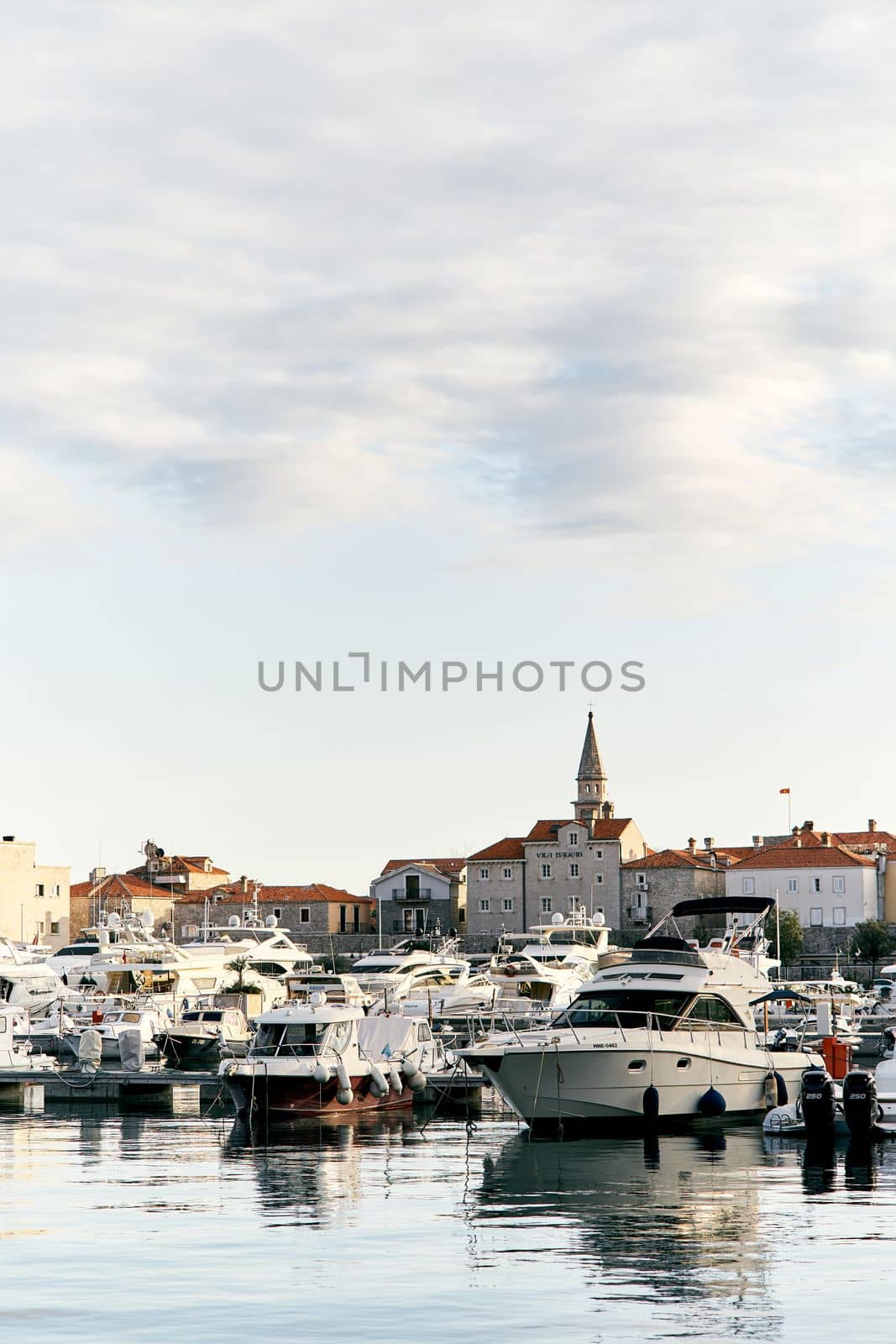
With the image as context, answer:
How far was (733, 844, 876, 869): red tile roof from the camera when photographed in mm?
112562

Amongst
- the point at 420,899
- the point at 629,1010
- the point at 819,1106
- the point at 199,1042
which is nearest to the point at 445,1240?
the point at 819,1106

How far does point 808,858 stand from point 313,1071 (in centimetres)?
8256

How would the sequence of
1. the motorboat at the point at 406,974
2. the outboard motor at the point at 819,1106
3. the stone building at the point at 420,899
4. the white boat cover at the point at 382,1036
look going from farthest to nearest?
the stone building at the point at 420,899 < the motorboat at the point at 406,974 < the white boat cover at the point at 382,1036 < the outboard motor at the point at 819,1106

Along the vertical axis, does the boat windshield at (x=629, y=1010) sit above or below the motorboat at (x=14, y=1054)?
above

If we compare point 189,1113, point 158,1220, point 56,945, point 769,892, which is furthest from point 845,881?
point 158,1220

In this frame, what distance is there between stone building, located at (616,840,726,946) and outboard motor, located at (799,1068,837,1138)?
264 feet

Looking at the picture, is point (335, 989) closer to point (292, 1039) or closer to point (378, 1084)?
point (378, 1084)

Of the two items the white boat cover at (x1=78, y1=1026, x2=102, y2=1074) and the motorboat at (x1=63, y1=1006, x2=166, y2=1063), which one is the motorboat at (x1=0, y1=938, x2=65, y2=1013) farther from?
the white boat cover at (x1=78, y1=1026, x2=102, y2=1074)

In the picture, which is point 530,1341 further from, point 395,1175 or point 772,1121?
point 772,1121

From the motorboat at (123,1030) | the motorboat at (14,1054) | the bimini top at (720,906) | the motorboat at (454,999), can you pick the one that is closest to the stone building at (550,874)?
the motorboat at (454,999)

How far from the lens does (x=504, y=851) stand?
118m

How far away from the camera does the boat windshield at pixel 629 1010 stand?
3362cm

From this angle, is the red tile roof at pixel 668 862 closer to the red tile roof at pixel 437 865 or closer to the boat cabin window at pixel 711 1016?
the red tile roof at pixel 437 865

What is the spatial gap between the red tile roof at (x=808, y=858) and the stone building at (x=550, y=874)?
8288 mm
